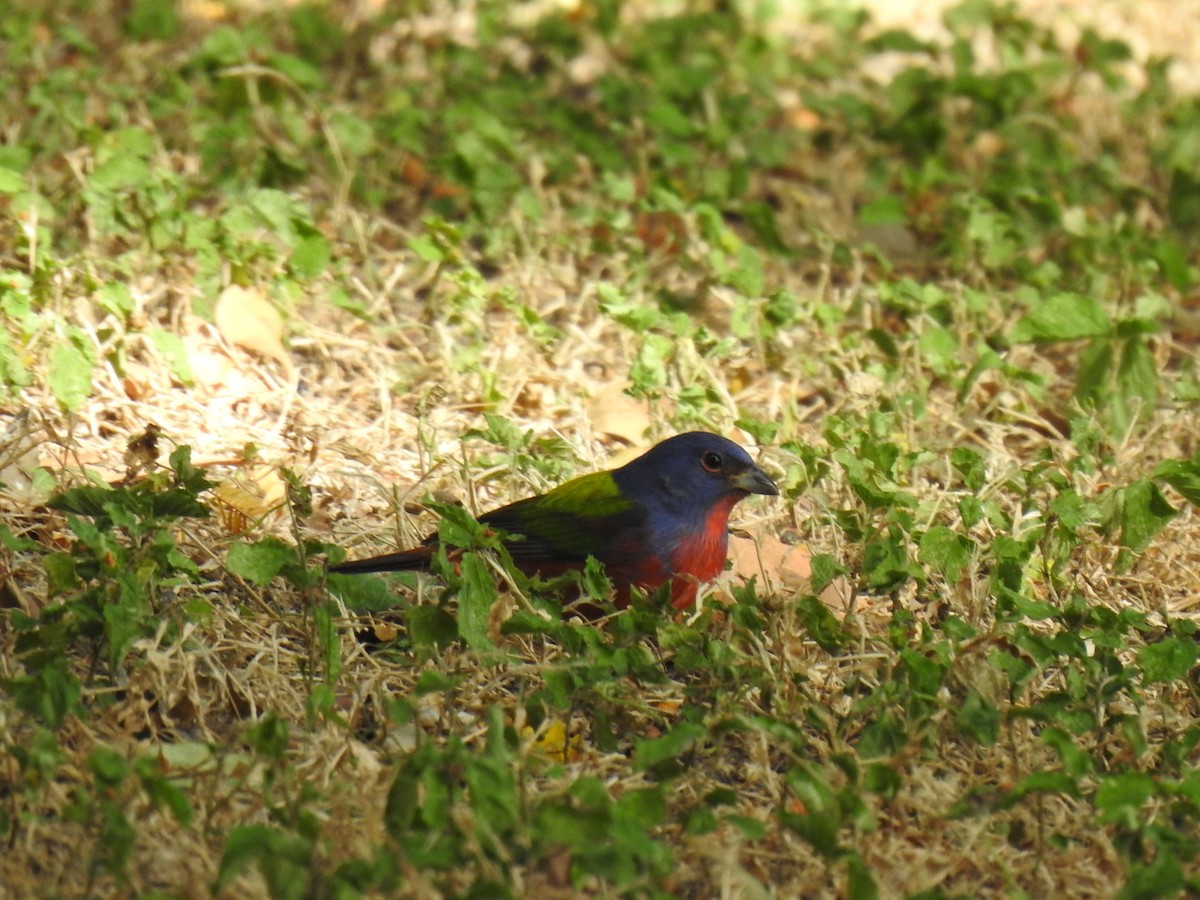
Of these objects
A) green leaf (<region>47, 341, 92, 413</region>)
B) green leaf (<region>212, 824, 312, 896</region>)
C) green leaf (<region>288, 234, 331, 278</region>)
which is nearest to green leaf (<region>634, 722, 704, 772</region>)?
green leaf (<region>212, 824, 312, 896</region>)

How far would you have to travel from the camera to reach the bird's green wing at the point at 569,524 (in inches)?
167

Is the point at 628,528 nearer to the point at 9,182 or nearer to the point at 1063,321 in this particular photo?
the point at 1063,321

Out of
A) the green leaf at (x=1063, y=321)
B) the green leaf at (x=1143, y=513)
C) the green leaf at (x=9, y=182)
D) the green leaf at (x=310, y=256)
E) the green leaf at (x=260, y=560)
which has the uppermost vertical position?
the green leaf at (x=9, y=182)

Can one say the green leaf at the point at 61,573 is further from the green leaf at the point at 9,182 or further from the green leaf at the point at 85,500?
the green leaf at the point at 9,182

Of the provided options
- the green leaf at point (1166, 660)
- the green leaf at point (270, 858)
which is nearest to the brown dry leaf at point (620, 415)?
the green leaf at point (1166, 660)

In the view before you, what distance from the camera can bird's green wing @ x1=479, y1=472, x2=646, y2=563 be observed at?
4234 mm

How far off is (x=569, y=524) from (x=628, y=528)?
149 mm

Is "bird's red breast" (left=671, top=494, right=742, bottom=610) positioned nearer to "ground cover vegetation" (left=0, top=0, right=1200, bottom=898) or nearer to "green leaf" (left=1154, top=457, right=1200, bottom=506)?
"ground cover vegetation" (left=0, top=0, right=1200, bottom=898)

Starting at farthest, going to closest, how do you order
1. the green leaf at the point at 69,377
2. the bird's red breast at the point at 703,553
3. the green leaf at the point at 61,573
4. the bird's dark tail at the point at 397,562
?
the green leaf at the point at 69,377 < the bird's red breast at the point at 703,553 < the bird's dark tail at the point at 397,562 < the green leaf at the point at 61,573

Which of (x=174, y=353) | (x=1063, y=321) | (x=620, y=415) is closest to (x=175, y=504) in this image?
(x=174, y=353)

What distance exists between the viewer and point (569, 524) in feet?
13.9

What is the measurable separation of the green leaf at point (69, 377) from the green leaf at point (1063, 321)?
8.95 feet

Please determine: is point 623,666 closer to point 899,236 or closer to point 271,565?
point 271,565

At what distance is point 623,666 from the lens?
347 centimetres
